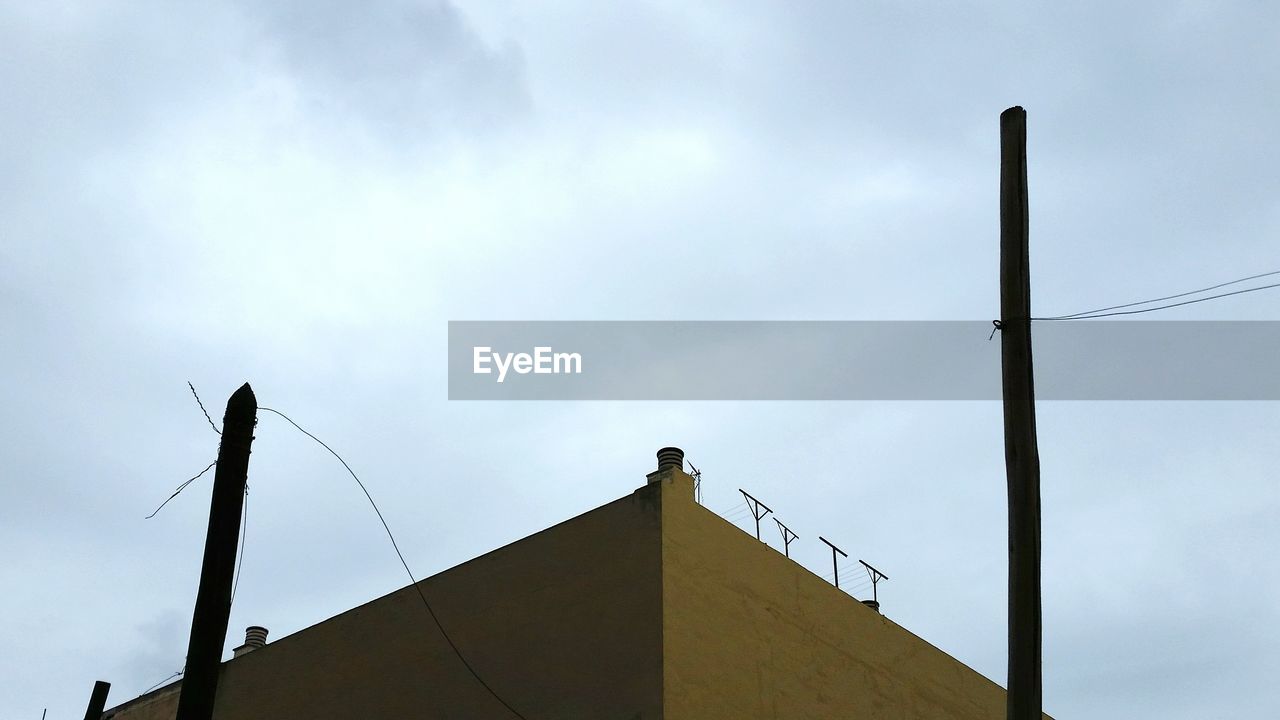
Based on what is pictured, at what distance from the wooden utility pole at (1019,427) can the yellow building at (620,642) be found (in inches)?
297

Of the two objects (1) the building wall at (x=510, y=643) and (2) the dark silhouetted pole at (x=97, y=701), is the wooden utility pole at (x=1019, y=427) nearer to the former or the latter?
(1) the building wall at (x=510, y=643)

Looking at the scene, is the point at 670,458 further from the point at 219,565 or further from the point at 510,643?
the point at 219,565

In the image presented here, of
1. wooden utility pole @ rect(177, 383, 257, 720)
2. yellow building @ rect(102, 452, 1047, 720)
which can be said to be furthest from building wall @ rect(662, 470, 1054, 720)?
wooden utility pole @ rect(177, 383, 257, 720)

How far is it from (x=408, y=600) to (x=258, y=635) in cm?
541

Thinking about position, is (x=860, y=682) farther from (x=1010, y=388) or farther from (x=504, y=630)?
(x=1010, y=388)

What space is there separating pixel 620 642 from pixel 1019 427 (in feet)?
28.0

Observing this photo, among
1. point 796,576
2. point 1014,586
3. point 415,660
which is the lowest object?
point 1014,586

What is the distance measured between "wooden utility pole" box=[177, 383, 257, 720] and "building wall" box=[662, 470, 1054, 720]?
719cm

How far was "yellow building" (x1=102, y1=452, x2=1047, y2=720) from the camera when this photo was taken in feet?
59.4

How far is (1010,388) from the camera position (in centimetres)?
1113

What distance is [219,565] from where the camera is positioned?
11.6 metres

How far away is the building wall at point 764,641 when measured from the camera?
713 inches

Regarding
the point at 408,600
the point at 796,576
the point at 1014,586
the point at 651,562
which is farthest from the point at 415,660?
the point at 1014,586

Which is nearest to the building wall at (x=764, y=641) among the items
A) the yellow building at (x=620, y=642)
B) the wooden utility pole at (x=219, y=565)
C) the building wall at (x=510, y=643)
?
the yellow building at (x=620, y=642)
